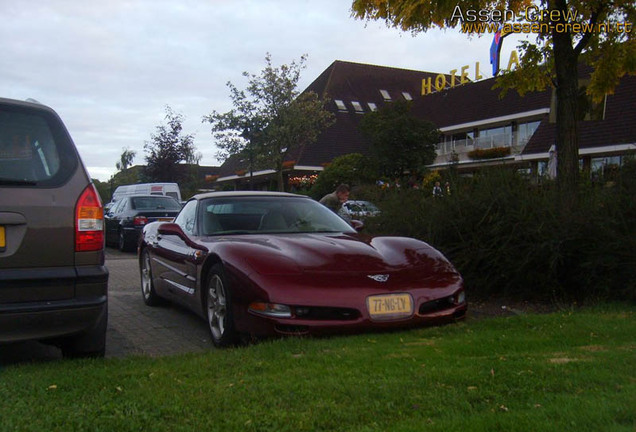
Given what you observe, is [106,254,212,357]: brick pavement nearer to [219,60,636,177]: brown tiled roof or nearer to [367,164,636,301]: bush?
[367,164,636,301]: bush

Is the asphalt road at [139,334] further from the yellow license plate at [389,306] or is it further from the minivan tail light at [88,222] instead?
the yellow license plate at [389,306]

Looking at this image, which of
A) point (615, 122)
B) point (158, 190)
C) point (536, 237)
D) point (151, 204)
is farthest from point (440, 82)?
point (536, 237)

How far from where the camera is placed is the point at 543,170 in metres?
8.31

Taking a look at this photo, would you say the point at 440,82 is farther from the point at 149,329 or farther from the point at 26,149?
the point at 26,149

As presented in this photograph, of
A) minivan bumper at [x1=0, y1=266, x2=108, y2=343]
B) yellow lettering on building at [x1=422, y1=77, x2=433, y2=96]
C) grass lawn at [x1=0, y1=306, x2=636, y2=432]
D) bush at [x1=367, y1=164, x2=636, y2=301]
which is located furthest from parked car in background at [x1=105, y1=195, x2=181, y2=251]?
yellow lettering on building at [x1=422, y1=77, x2=433, y2=96]

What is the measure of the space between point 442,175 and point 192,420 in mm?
6232

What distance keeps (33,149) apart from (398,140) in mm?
25760

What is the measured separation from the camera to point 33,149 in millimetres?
3924

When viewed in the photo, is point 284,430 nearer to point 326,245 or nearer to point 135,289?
point 326,245

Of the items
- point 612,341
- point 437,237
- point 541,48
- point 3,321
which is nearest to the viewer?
point 3,321

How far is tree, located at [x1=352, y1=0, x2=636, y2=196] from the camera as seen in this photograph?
844 centimetres

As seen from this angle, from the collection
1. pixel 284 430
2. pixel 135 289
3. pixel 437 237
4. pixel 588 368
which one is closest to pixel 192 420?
pixel 284 430

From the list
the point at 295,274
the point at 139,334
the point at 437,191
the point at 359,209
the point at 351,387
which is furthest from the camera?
the point at 359,209

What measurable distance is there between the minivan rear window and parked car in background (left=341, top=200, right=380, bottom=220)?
18.2 feet
